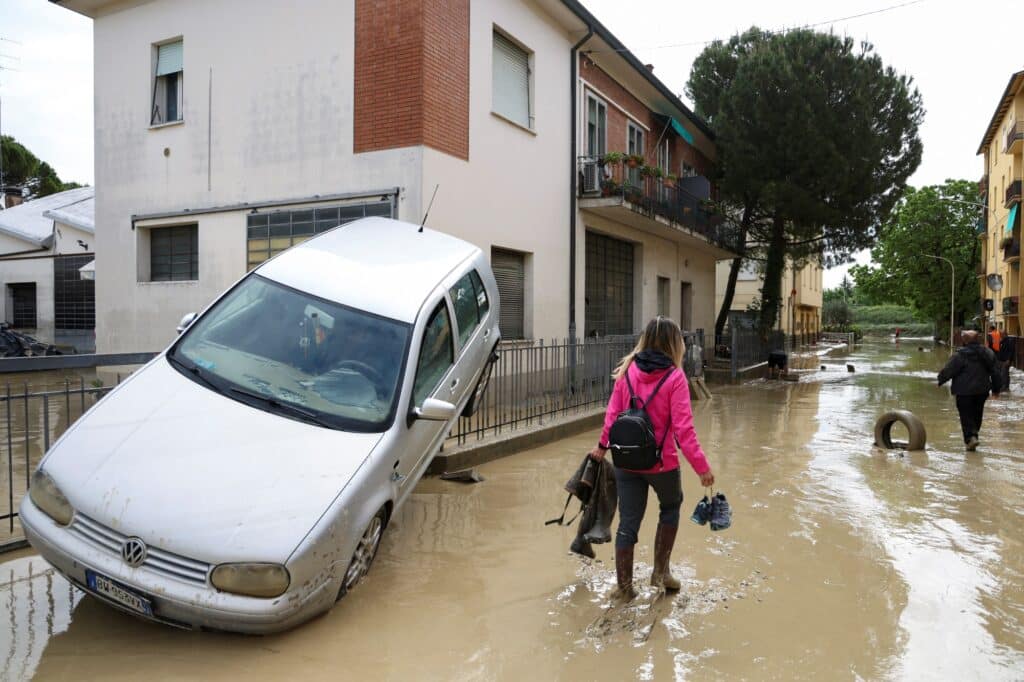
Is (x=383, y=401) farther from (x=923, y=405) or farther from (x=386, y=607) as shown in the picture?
(x=923, y=405)

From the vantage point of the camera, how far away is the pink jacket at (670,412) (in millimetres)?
4074

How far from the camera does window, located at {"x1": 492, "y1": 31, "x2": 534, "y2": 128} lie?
1241cm

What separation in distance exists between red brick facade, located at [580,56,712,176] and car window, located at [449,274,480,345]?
10.1m

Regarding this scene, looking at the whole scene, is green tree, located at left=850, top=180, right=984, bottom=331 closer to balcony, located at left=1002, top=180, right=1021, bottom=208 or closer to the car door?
balcony, located at left=1002, top=180, right=1021, bottom=208

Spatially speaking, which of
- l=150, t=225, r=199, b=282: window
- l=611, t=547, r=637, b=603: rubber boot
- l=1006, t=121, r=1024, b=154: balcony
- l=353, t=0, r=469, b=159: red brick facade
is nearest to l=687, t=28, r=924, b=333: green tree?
l=353, t=0, r=469, b=159: red brick facade

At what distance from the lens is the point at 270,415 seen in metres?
4.10

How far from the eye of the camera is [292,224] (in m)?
11.5

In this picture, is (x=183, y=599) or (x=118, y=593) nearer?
(x=183, y=599)

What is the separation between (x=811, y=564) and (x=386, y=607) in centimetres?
290

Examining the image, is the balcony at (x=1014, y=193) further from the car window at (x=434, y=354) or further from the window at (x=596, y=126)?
the car window at (x=434, y=354)

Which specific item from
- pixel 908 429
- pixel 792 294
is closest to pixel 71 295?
pixel 908 429

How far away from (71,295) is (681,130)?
17.9 m

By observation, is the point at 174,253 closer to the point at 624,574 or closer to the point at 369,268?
the point at 369,268

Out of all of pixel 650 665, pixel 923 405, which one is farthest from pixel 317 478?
pixel 923 405
